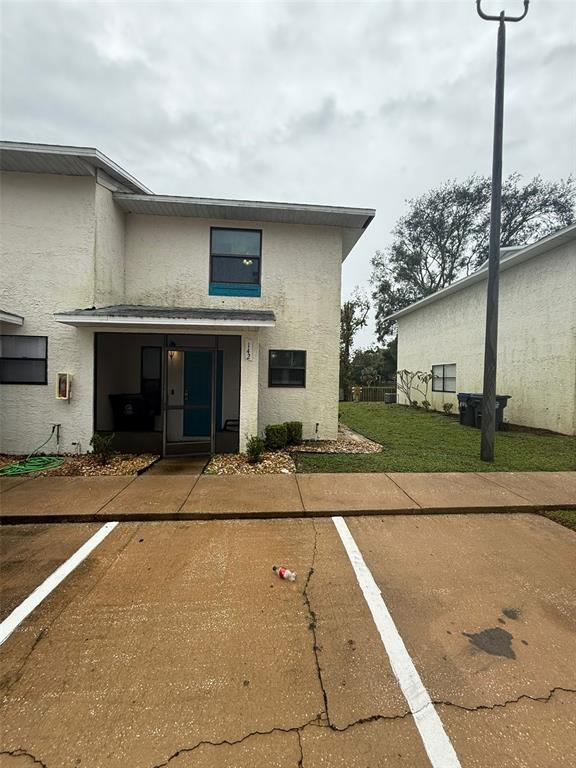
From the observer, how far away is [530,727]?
5.77ft

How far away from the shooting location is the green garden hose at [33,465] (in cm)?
590

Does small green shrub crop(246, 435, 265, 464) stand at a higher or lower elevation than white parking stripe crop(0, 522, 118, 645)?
higher

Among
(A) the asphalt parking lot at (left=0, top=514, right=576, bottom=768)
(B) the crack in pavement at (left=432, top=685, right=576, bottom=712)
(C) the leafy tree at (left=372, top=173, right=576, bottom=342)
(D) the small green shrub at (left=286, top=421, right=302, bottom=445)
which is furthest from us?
(C) the leafy tree at (left=372, top=173, right=576, bottom=342)

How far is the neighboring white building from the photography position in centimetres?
999

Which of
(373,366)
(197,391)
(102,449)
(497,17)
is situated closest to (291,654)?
(102,449)

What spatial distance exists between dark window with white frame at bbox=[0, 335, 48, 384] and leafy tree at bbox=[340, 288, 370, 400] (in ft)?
54.4

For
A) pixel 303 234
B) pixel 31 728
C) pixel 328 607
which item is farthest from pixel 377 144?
pixel 31 728

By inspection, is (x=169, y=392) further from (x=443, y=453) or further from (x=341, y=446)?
(x=443, y=453)

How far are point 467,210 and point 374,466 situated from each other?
99.6 feet

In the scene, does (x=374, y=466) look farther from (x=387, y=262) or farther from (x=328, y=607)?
(x=387, y=262)

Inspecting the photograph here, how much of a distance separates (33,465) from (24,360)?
238cm

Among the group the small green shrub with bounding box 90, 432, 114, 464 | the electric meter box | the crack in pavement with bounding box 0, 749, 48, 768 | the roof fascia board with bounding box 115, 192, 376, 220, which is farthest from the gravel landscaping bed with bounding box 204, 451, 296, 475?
the roof fascia board with bounding box 115, 192, 376, 220

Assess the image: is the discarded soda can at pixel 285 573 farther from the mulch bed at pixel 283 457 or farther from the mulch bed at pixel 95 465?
the mulch bed at pixel 95 465

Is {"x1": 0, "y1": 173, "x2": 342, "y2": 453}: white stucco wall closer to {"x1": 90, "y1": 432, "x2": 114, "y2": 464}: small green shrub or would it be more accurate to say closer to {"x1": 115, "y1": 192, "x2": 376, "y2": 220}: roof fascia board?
{"x1": 115, "y1": 192, "x2": 376, "y2": 220}: roof fascia board
